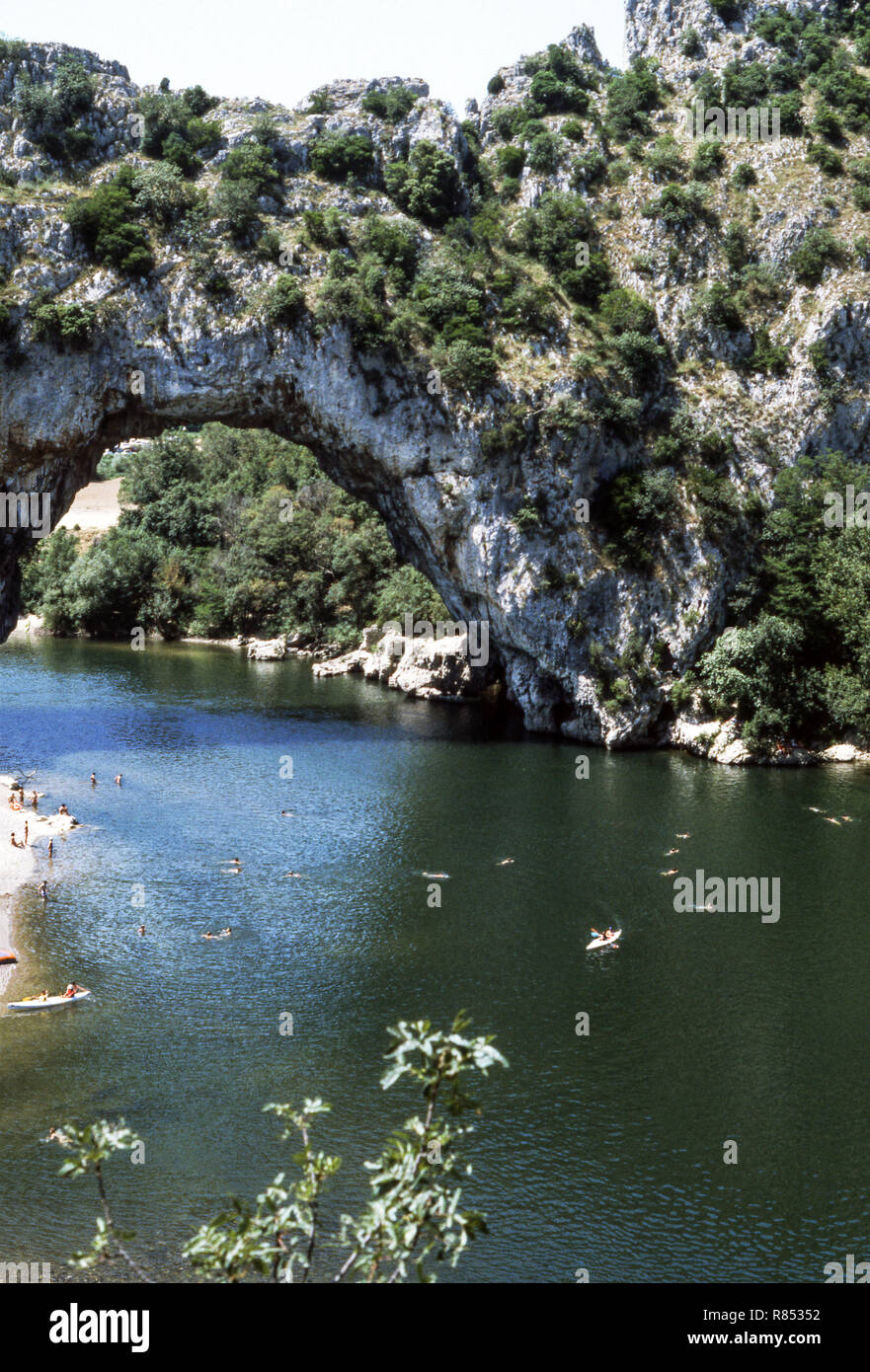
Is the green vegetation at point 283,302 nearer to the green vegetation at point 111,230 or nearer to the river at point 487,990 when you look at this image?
the green vegetation at point 111,230

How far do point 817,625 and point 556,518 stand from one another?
48.6 ft

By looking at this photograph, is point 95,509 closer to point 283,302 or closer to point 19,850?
point 283,302

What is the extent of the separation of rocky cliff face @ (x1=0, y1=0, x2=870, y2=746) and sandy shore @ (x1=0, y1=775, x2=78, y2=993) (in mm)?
18047

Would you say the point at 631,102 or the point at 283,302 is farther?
the point at 631,102

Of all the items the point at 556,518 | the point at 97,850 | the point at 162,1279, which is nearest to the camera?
the point at 162,1279

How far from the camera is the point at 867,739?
58969 millimetres

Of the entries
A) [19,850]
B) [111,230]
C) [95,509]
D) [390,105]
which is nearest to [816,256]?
[390,105]

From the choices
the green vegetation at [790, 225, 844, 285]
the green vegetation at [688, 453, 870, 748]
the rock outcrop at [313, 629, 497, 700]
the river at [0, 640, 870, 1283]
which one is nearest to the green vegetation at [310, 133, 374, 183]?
the green vegetation at [790, 225, 844, 285]

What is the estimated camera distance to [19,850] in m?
45.1

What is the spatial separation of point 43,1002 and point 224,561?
227 feet

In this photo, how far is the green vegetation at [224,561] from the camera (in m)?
91.8

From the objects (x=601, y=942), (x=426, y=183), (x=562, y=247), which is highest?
(x=426, y=183)
